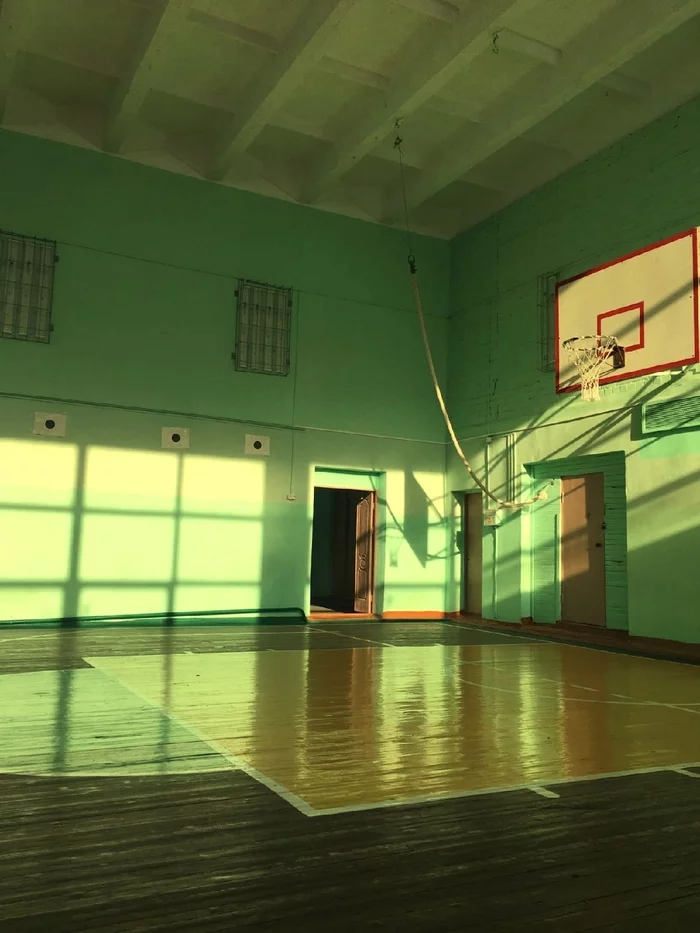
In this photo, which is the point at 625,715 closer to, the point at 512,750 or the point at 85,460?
the point at 512,750

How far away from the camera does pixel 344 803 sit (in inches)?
116

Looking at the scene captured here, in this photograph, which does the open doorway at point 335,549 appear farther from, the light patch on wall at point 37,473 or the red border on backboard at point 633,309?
the red border on backboard at point 633,309

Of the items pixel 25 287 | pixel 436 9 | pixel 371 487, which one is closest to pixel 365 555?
pixel 371 487

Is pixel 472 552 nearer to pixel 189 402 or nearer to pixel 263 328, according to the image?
pixel 263 328

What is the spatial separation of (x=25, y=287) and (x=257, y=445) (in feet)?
12.4

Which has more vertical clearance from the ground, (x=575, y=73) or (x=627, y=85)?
(x=627, y=85)

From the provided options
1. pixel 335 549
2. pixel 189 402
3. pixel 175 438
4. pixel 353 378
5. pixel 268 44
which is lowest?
pixel 335 549

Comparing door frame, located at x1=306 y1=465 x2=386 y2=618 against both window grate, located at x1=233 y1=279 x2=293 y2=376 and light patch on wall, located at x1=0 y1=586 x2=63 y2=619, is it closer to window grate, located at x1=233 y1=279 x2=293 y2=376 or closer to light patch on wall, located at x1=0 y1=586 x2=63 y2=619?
window grate, located at x1=233 y1=279 x2=293 y2=376

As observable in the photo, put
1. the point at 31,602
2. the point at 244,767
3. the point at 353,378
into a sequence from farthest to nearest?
the point at 353,378 → the point at 31,602 → the point at 244,767

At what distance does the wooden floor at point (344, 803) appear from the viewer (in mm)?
2080

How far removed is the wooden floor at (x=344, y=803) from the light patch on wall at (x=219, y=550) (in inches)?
174

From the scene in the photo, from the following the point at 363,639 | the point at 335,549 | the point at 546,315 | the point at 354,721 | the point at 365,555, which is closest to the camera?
the point at 354,721

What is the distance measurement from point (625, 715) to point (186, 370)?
7.83 meters

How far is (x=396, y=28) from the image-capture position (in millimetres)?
8742
